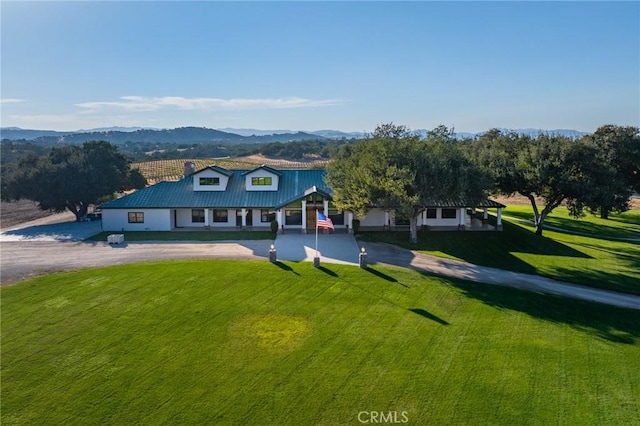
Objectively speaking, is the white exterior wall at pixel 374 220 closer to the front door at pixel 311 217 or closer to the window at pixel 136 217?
the front door at pixel 311 217

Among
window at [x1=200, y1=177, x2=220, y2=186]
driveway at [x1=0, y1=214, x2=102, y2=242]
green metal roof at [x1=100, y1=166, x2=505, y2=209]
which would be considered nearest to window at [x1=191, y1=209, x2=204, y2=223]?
green metal roof at [x1=100, y1=166, x2=505, y2=209]

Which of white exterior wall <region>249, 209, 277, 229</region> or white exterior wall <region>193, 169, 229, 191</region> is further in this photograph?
white exterior wall <region>193, 169, 229, 191</region>

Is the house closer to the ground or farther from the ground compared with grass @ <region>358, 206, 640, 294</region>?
farther from the ground

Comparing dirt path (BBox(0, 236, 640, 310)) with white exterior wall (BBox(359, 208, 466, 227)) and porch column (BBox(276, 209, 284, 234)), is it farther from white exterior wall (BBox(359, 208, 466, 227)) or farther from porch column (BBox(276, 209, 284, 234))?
white exterior wall (BBox(359, 208, 466, 227))

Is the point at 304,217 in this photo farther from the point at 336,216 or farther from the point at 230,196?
the point at 230,196

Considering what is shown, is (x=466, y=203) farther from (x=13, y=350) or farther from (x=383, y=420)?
(x=13, y=350)

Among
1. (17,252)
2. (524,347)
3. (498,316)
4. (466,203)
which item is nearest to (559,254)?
(466,203)

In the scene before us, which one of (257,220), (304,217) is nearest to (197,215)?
(257,220)
